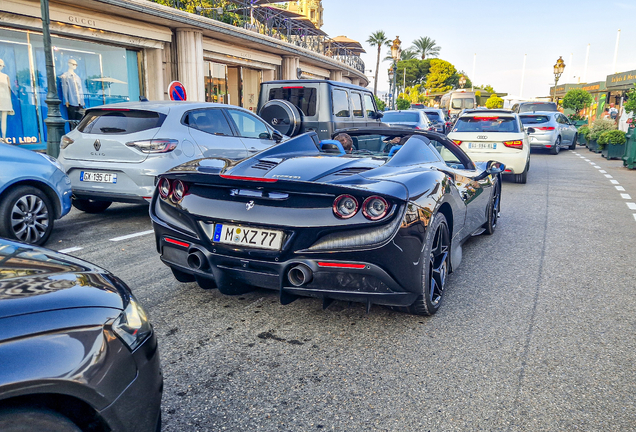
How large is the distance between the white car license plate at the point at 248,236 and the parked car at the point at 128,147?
3397 mm

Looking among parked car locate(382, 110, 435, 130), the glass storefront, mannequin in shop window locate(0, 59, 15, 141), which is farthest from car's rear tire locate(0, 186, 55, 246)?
parked car locate(382, 110, 435, 130)

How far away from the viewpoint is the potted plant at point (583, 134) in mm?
23625

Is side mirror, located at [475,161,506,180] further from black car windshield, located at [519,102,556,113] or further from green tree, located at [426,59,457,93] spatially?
green tree, located at [426,59,457,93]

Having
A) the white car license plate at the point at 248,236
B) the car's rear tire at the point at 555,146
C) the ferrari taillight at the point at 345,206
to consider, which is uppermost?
the ferrari taillight at the point at 345,206

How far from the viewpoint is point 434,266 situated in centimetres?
385

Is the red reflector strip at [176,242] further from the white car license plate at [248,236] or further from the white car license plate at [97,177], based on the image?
the white car license plate at [97,177]

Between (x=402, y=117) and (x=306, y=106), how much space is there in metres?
7.06

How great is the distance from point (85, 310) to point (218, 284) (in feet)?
5.78

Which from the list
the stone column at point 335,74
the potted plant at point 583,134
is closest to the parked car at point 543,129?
the potted plant at point 583,134

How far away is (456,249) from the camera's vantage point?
14.5 ft

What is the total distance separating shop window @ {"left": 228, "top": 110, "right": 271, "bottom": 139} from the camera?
8070 millimetres

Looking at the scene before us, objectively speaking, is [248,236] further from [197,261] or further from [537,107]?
[537,107]

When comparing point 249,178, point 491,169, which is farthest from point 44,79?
point 249,178

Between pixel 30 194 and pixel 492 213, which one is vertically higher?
pixel 30 194
